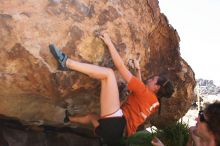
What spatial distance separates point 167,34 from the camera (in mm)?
8531

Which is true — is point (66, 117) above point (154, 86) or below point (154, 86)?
below

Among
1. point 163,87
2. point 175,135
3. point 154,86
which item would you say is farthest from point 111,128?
point 175,135

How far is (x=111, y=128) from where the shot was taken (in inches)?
239

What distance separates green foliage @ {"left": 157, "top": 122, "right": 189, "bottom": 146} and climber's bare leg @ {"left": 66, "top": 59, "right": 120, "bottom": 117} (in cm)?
360

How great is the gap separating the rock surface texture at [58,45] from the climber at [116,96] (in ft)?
0.69

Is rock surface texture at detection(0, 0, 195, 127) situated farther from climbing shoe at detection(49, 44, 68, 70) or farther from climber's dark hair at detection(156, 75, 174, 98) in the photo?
climber's dark hair at detection(156, 75, 174, 98)

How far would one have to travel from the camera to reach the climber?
5.86m

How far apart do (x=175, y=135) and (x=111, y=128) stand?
12.1 ft

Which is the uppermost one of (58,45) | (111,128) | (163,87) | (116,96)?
(58,45)

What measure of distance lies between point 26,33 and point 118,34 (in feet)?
5.40

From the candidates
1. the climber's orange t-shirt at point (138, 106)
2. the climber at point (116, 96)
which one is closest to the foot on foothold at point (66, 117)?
the climber at point (116, 96)

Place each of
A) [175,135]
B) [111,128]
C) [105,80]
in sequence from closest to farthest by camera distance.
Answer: [105,80], [111,128], [175,135]

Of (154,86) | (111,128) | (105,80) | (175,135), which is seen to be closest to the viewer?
(105,80)

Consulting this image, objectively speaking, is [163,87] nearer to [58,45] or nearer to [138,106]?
[138,106]
